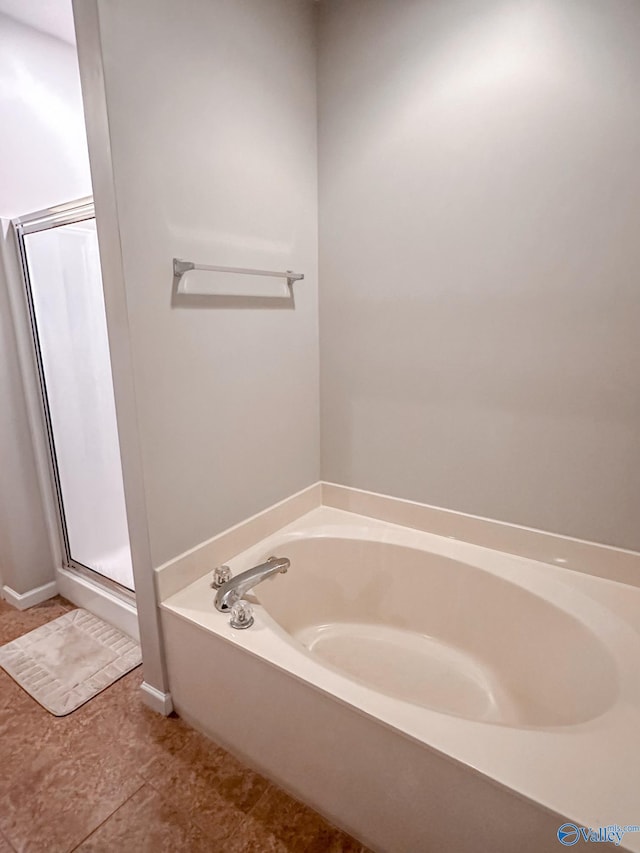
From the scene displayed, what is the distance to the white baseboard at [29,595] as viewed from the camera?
218cm

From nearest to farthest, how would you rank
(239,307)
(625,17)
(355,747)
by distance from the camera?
(355,747) → (625,17) → (239,307)

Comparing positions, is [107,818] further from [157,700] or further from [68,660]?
[68,660]

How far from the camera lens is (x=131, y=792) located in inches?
52.5

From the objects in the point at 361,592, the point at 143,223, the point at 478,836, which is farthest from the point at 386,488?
the point at 143,223

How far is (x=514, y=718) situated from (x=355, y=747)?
2.21 ft

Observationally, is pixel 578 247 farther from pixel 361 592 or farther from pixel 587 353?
pixel 361 592

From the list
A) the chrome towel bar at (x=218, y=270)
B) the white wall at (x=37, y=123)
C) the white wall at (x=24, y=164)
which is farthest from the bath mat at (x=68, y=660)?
the white wall at (x=37, y=123)

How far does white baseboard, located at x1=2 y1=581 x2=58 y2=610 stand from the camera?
2.18 m

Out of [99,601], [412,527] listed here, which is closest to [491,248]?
[412,527]

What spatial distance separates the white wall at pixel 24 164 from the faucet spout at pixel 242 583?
4.33 feet

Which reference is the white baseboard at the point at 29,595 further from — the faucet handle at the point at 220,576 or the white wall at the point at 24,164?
the faucet handle at the point at 220,576

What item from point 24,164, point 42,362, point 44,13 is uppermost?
point 44,13

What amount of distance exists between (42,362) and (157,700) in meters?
1.52

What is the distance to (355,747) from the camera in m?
1.12
